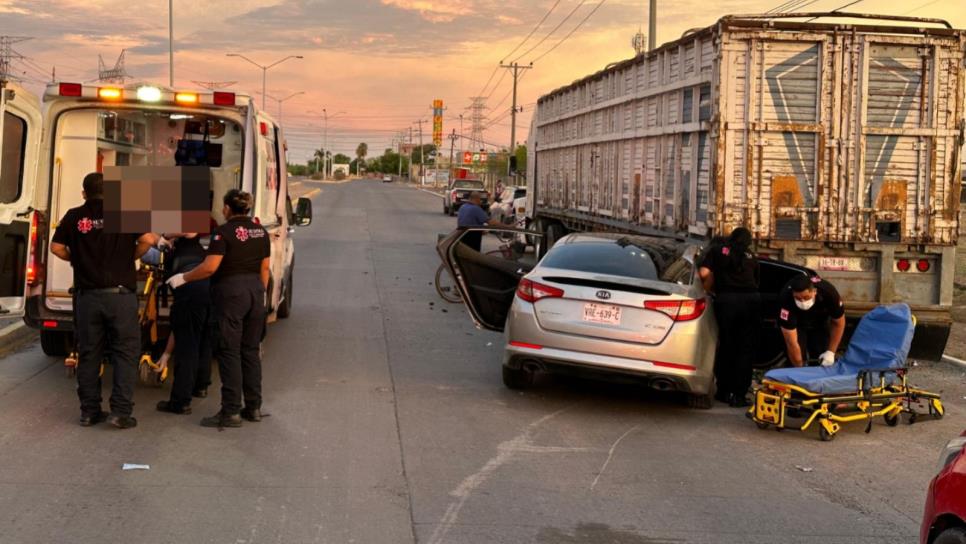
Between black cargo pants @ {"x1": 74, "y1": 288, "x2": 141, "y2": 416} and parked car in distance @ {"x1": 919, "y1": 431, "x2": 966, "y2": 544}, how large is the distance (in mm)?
5645

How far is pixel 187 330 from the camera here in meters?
8.55

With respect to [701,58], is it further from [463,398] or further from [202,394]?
[202,394]

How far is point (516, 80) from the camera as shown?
243ft

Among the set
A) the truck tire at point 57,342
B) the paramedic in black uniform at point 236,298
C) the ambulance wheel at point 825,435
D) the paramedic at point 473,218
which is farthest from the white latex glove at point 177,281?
the paramedic at point 473,218

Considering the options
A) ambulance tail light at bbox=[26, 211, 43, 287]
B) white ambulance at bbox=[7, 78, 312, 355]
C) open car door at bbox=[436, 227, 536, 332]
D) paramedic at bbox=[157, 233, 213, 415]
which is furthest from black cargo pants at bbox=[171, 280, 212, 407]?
open car door at bbox=[436, 227, 536, 332]

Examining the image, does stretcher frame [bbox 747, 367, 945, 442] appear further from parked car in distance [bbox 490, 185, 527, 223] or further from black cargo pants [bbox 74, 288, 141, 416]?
parked car in distance [bbox 490, 185, 527, 223]

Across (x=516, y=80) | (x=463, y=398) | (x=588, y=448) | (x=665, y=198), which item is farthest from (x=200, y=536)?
(x=516, y=80)

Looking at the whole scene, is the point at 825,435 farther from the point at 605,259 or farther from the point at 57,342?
the point at 57,342

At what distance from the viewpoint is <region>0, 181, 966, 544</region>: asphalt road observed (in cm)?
586

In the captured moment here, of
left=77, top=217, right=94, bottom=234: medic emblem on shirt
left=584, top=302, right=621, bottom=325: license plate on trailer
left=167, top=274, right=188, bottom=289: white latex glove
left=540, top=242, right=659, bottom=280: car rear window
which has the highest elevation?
left=77, top=217, right=94, bottom=234: medic emblem on shirt

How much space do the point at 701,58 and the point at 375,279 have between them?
8.19 meters

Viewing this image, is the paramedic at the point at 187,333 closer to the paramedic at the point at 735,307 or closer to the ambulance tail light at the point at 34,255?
the ambulance tail light at the point at 34,255

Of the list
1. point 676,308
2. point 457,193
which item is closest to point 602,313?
point 676,308

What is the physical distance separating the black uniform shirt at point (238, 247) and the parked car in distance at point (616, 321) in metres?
2.33
